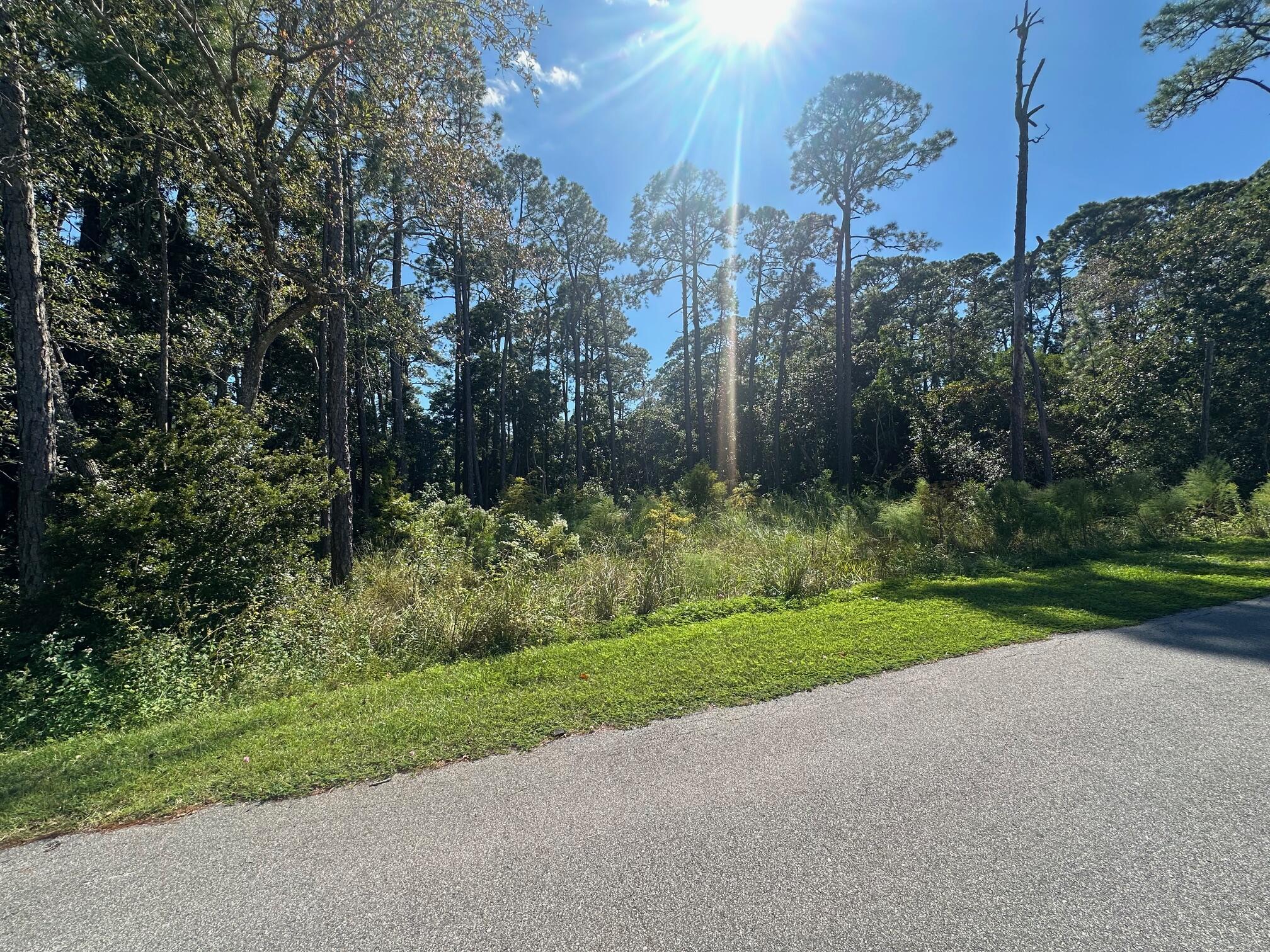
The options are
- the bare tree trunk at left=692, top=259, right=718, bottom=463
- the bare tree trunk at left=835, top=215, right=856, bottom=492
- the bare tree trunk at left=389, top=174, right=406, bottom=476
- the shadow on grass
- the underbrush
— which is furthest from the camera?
the bare tree trunk at left=692, top=259, right=718, bottom=463

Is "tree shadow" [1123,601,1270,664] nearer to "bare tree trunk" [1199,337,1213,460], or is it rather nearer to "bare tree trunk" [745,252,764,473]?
"bare tree trunk" [1199,337,1213,460]

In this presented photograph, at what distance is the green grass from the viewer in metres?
2.86

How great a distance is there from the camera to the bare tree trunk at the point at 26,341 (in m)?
5.87

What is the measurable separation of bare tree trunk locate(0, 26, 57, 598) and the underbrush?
1.46 m

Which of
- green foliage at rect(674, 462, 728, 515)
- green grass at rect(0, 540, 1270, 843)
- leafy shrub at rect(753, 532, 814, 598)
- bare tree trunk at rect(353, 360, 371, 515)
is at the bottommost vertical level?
green grass at rect(0, 540, 1270, 843)

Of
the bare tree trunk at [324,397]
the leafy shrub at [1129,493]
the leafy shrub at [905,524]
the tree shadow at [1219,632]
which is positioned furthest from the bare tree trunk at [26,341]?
the leafy shrub at [1129,493]

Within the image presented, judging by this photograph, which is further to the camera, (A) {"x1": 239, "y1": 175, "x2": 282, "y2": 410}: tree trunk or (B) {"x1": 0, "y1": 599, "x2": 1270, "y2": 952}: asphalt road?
(A) {"x1": 239, "y1": 175, "x2": 282, "y2": 410}: tree trunk

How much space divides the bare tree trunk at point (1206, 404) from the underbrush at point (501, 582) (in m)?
2.98

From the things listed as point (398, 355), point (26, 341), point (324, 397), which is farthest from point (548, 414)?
point (26, 341)

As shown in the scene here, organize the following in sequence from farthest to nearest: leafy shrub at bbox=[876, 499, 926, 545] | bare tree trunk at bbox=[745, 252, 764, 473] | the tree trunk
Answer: bare tree trunk at bbox=[745, 252, 764, 473], leafy shrub at bbox=[876, 499, 926, 545], the tree trunk

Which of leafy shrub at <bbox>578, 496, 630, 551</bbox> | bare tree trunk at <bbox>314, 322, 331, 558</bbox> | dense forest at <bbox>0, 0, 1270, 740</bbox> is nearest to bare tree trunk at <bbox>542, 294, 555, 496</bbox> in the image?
dense forest at <bbox>0, 0, 1270, 740</bbox>

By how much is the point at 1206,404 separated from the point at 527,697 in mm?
20255

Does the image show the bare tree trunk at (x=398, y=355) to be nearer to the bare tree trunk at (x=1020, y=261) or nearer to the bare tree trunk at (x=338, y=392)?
the bare tree trunk at (x=338, y=392)

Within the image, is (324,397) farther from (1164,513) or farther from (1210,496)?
(1210,496)
